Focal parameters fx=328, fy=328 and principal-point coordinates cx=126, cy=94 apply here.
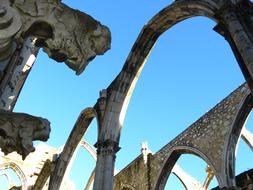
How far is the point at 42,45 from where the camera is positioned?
5.45ft

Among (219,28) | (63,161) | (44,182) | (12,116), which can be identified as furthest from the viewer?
(44,182)

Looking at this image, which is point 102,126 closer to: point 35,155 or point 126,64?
point 126,64

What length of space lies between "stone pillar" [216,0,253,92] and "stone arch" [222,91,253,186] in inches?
174

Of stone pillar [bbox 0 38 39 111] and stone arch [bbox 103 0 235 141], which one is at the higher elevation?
stone arch [bbox 103 0 235 141]

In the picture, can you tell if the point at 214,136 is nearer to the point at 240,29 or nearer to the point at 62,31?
the point at 240,29

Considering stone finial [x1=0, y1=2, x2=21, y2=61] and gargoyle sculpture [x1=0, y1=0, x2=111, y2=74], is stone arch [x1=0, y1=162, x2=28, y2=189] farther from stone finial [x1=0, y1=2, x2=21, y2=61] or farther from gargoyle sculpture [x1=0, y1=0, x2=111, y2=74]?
stone finial [x1=0, y1=2, x2=21, y2=61]

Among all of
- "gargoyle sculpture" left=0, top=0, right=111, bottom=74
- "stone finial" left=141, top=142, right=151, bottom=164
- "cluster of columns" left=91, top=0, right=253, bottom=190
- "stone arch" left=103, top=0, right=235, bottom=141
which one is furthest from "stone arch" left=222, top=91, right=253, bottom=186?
"gargoyle sculpture" left=0, top=0, right=111, bottom=74

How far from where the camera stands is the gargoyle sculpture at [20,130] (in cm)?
150

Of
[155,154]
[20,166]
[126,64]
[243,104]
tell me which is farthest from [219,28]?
[20,166]

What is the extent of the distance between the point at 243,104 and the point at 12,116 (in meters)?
9.15

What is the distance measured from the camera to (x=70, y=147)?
12664mm

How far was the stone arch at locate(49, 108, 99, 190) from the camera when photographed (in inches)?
478

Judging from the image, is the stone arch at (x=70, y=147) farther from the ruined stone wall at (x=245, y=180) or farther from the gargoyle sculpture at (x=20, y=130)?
the gargoyle sculpture at (x=20, y=130)

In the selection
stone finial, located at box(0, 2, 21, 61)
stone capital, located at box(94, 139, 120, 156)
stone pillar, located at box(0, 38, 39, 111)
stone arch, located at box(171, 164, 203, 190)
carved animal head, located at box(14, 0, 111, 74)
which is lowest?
stone finial, located at box(0, 2, 21, 61)
